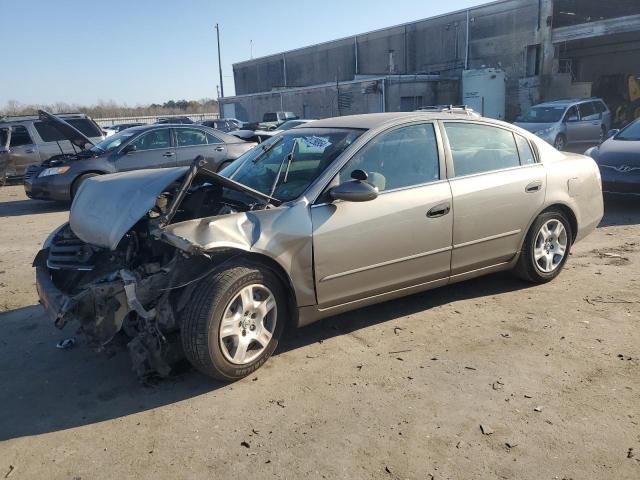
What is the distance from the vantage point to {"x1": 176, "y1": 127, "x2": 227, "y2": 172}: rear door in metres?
Answer: 11.0

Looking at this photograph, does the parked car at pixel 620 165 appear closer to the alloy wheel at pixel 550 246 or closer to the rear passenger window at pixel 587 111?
the alloy wheel at pixel 550 246

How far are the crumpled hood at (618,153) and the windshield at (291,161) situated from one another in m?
5.94

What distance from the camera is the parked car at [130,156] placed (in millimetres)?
10320

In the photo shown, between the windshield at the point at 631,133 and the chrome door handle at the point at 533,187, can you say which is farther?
the windshield at the point at 631,133

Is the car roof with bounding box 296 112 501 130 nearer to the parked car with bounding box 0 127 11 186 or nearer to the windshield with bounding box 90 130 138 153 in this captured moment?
the windshield with bounding box 90 130 138 153

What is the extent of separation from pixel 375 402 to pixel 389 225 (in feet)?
4.39

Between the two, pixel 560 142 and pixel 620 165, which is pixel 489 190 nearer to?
pixel 620 165

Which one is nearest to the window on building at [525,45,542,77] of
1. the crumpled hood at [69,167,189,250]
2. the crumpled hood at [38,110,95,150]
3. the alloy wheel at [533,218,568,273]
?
the alloy wheel at [533,218,568,273]

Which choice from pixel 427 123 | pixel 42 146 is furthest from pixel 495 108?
pixel 427 123

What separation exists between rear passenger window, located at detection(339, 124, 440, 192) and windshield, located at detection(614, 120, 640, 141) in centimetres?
634

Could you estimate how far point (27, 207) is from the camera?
11391 millimetres

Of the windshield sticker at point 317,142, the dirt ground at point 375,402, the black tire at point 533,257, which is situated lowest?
the dirt ground at point 375,402

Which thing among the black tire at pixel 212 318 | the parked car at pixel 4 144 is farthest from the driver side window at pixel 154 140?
the black tire at pixel 212 318

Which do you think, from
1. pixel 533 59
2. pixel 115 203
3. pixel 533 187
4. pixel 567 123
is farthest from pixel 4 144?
pixel 533 59
